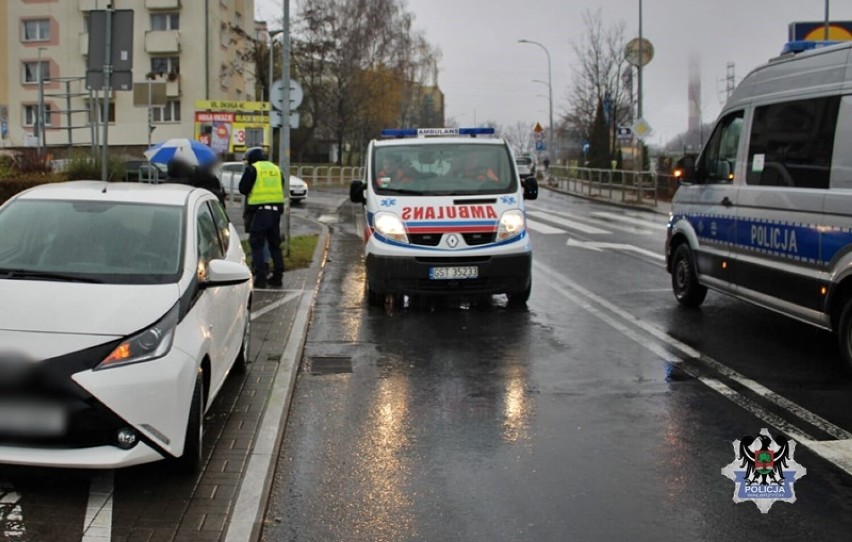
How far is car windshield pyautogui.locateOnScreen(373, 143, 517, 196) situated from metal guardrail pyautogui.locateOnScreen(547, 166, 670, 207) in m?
21.1

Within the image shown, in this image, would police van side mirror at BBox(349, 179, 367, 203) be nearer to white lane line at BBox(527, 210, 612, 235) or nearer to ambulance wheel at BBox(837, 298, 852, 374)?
ambulance wheel at BBox(837, 298, 852, 374)

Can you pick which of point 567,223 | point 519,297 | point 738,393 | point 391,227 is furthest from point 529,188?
point 567,223

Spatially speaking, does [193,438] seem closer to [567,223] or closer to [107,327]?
[107,327]

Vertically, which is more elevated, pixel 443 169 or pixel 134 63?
pixel 134 63

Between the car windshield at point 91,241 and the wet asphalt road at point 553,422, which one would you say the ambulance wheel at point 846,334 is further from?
the car windshield at point 91,241

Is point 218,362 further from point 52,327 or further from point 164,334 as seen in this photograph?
point 52,327

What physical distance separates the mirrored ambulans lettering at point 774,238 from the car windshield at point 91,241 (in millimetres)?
5173

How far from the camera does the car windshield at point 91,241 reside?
15.9 ft

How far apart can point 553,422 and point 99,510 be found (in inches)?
116

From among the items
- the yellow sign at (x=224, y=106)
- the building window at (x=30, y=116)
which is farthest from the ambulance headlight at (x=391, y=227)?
the building window at (x=30, y=116)

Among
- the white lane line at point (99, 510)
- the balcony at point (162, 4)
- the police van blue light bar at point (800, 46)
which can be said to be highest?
the balcony at point (162, 4)

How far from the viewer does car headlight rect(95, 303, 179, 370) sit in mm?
4086

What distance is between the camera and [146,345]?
4.23 meters

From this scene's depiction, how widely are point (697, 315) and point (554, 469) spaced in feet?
17.8
